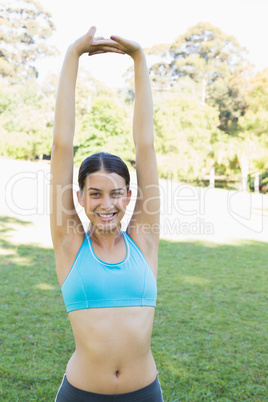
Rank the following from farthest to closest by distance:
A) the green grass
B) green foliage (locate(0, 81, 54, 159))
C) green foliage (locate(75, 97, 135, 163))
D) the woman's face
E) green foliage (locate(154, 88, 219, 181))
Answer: green foliage (locate(0, 81, 54, 159)) < green foliage (locate(75, 97, 135, 163)) < green foliage (locate(154, 88, 219, 181)) < the green grass < the woman's face

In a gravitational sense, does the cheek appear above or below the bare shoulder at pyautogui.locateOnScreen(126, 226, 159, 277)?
above

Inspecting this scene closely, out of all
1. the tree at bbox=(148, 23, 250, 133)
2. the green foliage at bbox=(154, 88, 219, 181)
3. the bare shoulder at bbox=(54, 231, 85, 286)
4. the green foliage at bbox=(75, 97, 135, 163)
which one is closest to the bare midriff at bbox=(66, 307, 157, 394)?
the bare shoulder at bbox=(54, 231, 85, 286)

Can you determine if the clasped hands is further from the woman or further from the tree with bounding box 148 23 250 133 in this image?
the tree with bounding box 148 23 250 133

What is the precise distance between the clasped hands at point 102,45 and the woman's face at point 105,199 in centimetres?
49

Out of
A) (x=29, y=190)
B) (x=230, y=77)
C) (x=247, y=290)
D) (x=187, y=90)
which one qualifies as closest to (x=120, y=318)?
(x=247, y=290)

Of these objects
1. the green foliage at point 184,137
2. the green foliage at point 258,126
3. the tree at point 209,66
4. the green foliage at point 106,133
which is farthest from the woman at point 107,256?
the tree at point 209,66

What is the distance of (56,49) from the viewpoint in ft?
130

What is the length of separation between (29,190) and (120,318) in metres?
15.6

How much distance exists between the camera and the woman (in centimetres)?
148

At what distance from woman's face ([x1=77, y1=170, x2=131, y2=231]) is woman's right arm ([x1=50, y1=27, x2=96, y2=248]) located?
89 mm

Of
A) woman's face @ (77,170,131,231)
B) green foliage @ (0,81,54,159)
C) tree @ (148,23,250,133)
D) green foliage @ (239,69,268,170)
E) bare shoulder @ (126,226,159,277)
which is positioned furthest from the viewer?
tree @ (148,23,250,133)

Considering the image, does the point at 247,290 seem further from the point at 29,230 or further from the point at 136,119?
the point at 29,230

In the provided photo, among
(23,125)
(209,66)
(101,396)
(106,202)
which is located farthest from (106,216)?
(209,66)

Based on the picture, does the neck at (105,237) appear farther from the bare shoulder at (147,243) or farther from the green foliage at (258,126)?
the green foliage at (258,126)
